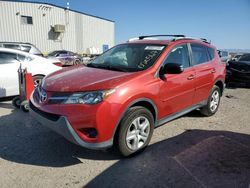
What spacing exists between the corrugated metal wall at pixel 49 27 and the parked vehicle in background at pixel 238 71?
19.9 m

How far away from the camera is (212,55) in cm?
549

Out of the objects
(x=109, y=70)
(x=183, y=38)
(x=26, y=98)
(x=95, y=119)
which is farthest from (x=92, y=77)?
(x=26, y=98)

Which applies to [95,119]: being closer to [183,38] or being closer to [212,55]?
[183,38]

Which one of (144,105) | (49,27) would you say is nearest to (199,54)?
(144,105)

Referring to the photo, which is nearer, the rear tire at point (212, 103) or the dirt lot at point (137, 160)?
the dirt lot at point (137, 160)

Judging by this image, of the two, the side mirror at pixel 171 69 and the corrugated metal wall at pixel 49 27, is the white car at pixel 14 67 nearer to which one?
the side mirror at pixel 171 69

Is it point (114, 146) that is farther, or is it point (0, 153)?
point (0, 153)

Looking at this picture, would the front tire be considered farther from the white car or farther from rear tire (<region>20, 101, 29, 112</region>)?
the white car

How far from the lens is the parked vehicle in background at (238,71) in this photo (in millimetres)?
9547

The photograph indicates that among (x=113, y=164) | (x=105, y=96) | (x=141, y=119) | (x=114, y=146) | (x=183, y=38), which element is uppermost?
(x=183, y=38)

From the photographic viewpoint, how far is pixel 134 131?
350 centimetres

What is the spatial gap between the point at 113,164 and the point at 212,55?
11.6 ft

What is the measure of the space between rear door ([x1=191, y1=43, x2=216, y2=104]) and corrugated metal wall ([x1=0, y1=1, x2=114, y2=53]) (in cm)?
2161

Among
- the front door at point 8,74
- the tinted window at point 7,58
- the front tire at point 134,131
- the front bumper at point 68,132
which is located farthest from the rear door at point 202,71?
the tinted window at point 7,58
